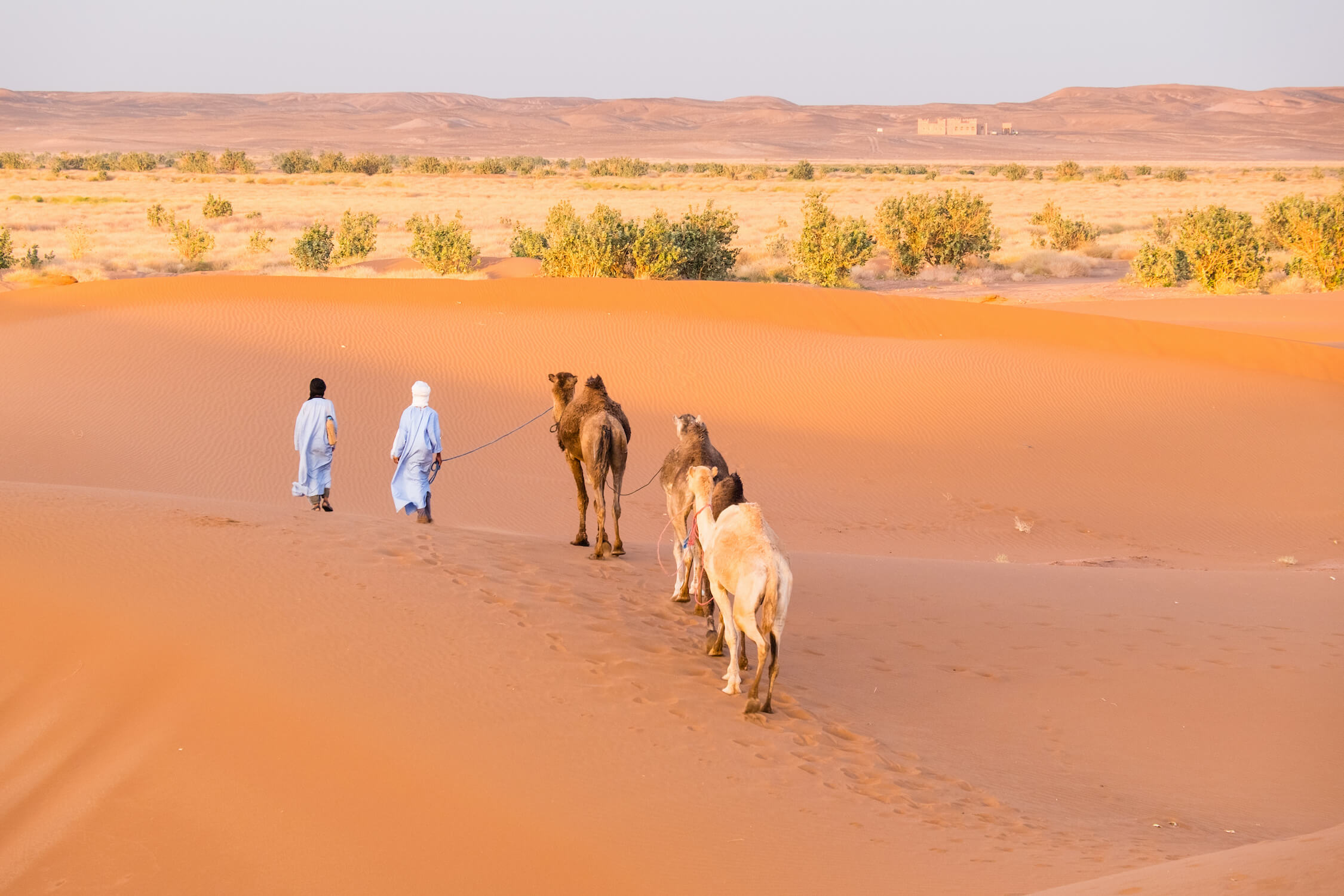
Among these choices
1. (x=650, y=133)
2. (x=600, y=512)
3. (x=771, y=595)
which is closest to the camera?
(x=771, y=595)

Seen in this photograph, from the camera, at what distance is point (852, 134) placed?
174 m

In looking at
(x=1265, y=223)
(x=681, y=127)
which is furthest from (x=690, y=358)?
(x=681, y=127)

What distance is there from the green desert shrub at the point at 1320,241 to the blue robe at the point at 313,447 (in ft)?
99.8

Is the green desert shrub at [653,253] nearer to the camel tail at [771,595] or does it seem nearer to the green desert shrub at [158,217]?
the green desert shrub at [158,217]

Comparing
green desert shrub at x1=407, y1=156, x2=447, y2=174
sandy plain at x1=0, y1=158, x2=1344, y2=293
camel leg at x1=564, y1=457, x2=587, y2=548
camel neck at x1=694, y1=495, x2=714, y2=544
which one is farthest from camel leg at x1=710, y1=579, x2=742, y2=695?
green desert shrub at x1=407, y1=156, x2=447, y2=174

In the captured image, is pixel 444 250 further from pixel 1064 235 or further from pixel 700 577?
pixel 700 577

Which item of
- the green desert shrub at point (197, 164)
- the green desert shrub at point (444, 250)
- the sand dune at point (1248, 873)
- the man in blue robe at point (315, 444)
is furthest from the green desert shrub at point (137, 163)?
the sand dune at point (1248, 873)

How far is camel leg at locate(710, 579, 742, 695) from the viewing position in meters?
7.10

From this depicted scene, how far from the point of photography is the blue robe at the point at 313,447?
1066 centimetres

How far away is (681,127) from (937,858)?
18989 centimetres

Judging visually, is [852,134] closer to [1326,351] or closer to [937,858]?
[1326,351]

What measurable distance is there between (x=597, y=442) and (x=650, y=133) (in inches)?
6768

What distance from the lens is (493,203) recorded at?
189 feet

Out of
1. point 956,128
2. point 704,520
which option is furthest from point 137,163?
point 956,128
